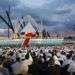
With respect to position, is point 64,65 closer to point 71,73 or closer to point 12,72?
point 71,73

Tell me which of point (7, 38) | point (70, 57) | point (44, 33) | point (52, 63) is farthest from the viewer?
point (44, 33)

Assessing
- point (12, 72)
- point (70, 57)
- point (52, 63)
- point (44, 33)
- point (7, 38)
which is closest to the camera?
point (12, 72)

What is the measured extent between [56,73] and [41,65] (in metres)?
0.43

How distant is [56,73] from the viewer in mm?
8703

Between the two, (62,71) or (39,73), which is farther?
(62,71)

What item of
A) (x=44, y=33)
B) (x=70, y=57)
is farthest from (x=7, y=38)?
(x=70, y=57)

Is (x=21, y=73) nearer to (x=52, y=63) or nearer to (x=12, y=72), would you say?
(x=12, y=72)

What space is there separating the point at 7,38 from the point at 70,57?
4321 cm

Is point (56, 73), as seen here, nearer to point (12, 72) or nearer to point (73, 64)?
point (73, 64)

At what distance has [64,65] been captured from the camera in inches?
377

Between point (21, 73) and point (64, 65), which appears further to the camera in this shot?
point (64, 65)

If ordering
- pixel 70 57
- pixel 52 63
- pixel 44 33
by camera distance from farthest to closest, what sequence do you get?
1. pixel 44 33
2. pixel 70 57
3. pixel 52 63

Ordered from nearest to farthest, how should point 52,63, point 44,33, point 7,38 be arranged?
point 52,63 < point 7,38 < point 44,33

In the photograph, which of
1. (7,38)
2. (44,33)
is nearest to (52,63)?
(7,38)
